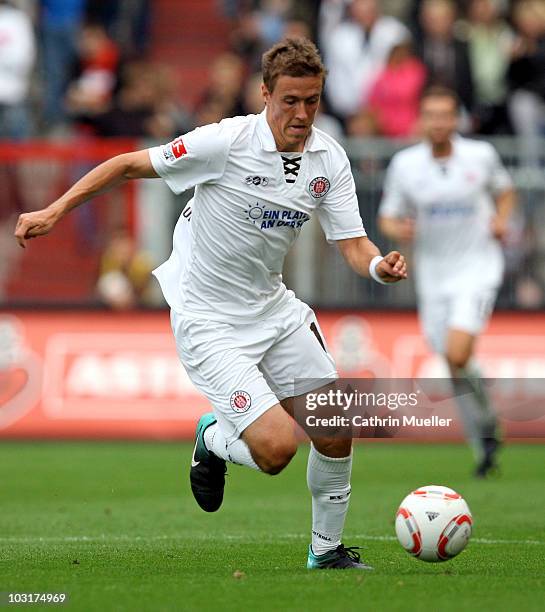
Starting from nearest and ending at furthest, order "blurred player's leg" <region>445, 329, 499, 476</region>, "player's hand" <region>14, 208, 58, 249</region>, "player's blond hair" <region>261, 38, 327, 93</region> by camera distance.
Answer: "player's hand" <region>14, 208, 58, 249</region>
"player's blond hair" <region>261, 38, 327, 93</region>
"blurred player's leg" <region>445, 329, 499, 476</region>

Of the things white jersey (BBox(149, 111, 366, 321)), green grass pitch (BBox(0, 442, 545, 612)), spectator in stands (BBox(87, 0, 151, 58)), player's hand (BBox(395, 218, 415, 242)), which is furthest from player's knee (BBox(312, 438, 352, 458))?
spectator in stands (BBox(87, 0, 151, 58))

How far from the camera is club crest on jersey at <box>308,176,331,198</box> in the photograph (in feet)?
25.8

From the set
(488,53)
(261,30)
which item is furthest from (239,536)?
(261,30)

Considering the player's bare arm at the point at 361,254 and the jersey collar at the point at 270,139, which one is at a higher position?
the jersey collar at the point at 270,139

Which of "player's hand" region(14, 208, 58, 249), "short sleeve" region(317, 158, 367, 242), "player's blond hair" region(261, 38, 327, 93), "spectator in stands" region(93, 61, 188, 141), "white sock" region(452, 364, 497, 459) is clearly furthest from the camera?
"spectator in stands" region(93, 61, 188, 141)

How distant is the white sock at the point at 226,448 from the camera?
7781 millimetres

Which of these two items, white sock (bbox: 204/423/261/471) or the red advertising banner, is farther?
the red advertising banner

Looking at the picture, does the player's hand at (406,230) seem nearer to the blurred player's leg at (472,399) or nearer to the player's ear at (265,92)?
the blurred player's leg at (472,399)

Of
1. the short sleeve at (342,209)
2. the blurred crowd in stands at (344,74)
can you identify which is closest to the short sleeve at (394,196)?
the blurred crowd in stands at (344,74)

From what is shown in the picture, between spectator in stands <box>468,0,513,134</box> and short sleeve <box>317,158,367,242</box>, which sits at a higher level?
spectator in stands <box>468,0,513,134</box>

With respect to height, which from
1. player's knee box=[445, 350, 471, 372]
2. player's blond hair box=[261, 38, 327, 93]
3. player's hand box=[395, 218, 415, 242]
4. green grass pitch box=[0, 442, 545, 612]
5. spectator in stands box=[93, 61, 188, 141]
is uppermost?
spectator in stands box=[93, 61, 188, 141]

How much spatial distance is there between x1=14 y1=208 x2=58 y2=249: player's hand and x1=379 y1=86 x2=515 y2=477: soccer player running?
6.05 metres

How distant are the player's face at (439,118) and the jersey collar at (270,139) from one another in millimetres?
5044

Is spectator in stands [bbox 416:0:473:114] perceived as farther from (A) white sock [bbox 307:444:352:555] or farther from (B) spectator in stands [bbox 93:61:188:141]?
(A) white sock [bbox 307:444:352:555]
